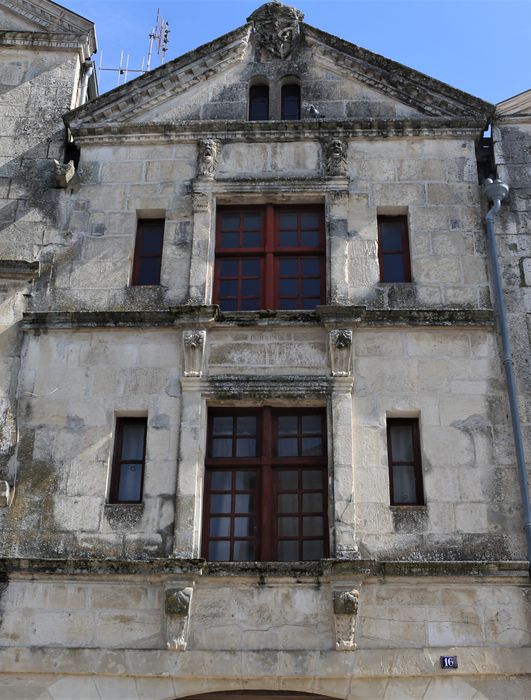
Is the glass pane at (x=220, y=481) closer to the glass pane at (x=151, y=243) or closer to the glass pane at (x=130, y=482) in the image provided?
the glass pane at (x=130, y=482)

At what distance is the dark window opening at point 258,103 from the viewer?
15.1 m

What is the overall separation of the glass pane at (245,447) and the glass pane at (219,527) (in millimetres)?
887

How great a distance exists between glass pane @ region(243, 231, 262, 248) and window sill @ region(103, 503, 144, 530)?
412 cm

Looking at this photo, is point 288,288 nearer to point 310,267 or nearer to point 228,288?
point 310,267

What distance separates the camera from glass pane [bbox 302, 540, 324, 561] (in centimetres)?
1204

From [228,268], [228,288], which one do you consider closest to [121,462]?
[228,288]

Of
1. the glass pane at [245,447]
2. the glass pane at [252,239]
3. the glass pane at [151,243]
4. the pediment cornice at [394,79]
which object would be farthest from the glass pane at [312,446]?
the pediment cornice at [394,79]

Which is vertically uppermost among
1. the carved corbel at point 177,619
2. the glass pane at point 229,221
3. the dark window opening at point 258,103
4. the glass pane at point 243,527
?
the dark window opening at point 258,103

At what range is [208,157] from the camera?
1438 centimetres

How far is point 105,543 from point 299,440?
2.78 meters

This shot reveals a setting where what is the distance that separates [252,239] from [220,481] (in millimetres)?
3659

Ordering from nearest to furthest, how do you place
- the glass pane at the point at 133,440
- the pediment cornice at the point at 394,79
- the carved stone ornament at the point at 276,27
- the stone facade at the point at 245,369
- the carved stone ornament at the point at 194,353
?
the stone facade at the point at 245,369
the glass pane at the point at 133,440
the carved stone ornament at the point at 194,353
the pediment cornice at the point at 394,79
the carved stone ornament at the point at 276,27

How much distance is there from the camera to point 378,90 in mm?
14992

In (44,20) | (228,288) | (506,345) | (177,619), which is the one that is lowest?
(177,619)
